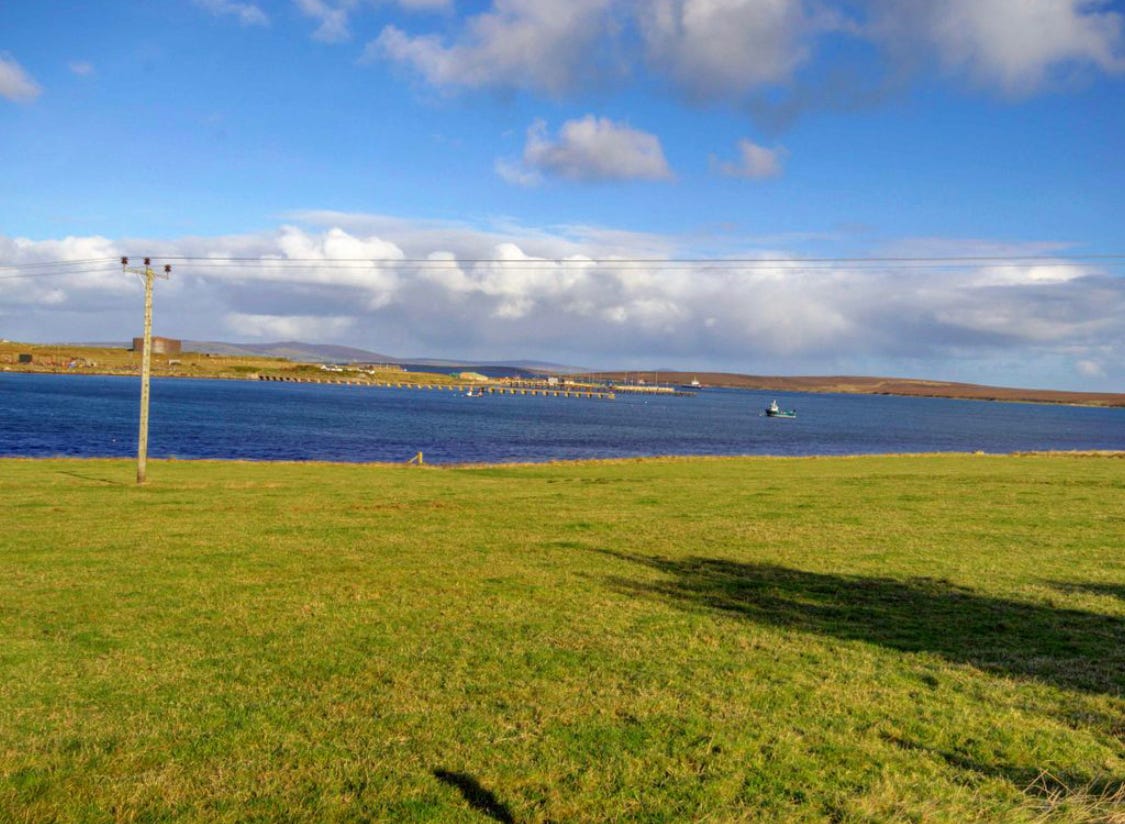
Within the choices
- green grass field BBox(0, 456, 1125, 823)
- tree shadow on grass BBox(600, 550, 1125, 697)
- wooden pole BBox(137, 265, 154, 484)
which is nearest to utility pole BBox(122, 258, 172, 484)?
wooden pole BBox(137, 265, 154, 484)

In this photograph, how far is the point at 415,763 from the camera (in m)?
7.38

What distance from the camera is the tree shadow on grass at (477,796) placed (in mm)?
6492

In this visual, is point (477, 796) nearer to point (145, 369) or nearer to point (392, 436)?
point (145, 369)

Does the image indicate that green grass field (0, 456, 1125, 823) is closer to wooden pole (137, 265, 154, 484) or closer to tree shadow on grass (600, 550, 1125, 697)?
tree shadow on grass (600, 550, 1125, 697)

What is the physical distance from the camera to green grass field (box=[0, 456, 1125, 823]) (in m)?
6.91

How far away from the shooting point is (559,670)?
397 inches

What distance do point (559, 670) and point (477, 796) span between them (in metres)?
3.39

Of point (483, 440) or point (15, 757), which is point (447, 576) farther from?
point (483, 440)

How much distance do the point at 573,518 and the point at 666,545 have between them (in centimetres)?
475

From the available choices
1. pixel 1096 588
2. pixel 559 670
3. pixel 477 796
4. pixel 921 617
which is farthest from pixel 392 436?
pixel 477 796

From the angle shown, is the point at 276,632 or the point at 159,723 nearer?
the point at 159,723

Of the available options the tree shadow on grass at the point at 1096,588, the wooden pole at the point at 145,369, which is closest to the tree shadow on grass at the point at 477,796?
the tree shadow on grass at the point at 1096,588

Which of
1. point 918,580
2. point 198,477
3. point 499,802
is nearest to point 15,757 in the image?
point 499,802

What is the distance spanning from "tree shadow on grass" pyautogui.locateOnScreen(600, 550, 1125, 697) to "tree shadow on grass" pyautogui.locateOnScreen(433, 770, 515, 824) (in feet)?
21.9
